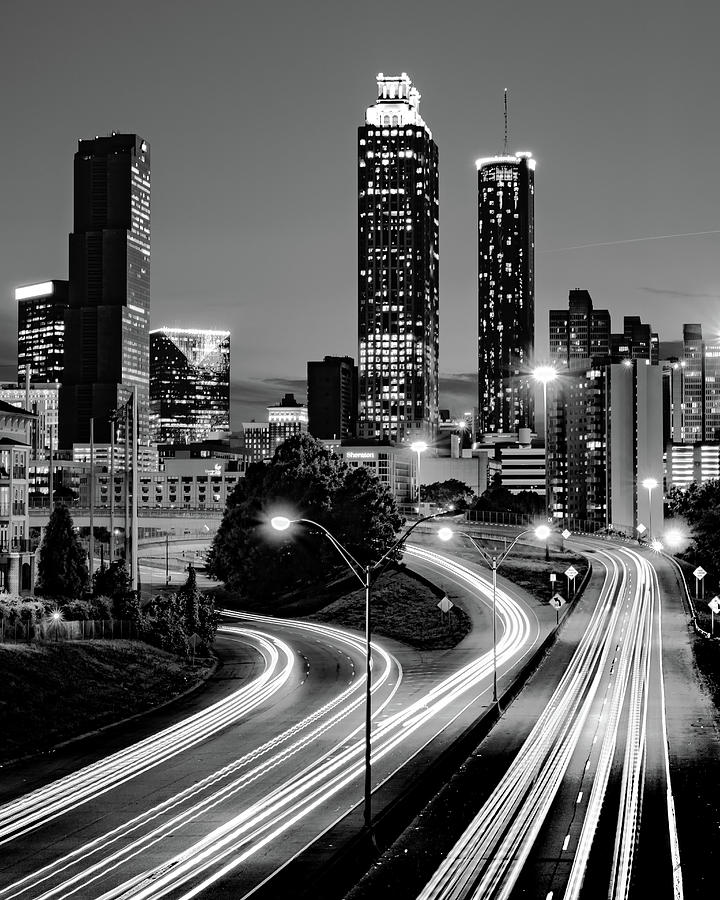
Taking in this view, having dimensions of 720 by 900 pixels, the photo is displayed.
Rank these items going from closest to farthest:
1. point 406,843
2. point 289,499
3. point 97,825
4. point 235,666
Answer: point 406,843 < point 97,825 < point 235,666 < point 289,499

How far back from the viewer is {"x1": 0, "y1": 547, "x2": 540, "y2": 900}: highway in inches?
1150

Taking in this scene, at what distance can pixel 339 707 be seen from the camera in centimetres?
5488

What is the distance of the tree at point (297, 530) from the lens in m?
108

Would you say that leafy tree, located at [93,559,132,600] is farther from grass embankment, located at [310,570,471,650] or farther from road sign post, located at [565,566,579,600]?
road sign post, located at [565,566,579,600]

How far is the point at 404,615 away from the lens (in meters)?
89.7

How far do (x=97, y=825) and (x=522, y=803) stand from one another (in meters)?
12.5

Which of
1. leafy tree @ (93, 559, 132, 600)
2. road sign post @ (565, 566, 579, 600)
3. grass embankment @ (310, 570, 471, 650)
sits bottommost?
grass embankment @ (310, 570, 471, 650)

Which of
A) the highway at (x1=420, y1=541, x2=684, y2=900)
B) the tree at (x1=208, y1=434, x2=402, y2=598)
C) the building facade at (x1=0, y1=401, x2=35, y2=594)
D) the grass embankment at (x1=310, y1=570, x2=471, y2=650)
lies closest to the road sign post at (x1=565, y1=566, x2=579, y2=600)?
the grass embankment at (x1=310, y1=570, x2=471, y2=650)

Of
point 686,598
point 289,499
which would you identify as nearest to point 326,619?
point 289,499

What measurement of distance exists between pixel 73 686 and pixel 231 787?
16.9 meters

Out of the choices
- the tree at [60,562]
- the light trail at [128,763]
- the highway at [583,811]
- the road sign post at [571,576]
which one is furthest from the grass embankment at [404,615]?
the tree at [60,562]

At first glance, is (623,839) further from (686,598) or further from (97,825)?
(686,598)

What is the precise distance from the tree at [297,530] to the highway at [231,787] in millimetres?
39292

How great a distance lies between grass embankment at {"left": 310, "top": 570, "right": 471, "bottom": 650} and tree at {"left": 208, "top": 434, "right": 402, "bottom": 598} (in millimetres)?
7738
